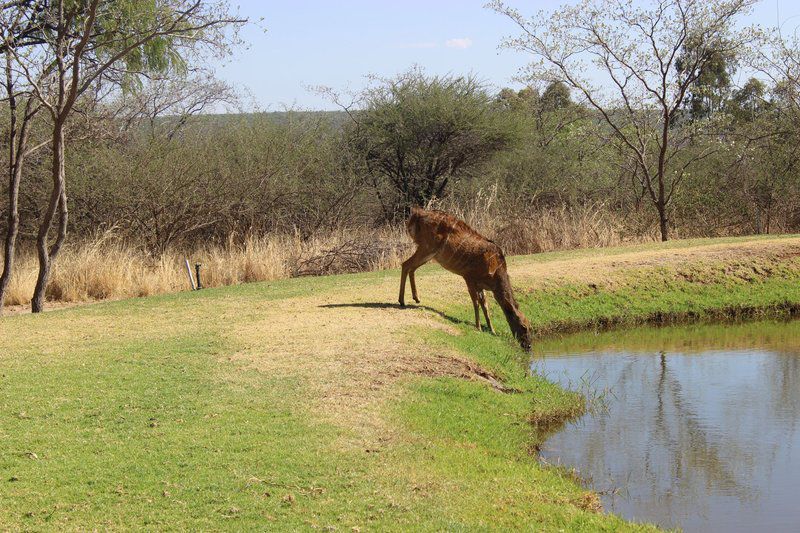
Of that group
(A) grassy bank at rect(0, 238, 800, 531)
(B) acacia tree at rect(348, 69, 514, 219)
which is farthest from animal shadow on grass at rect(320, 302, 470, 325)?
(B) acacia tree at rect(348, 69, 514, 219)

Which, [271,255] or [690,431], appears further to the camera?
[271,255]

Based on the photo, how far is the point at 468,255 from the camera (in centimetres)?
1311

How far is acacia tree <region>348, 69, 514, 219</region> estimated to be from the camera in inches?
1040

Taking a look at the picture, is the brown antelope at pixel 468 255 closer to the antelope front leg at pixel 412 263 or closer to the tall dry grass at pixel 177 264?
the antelope front leg at pixel 412 263

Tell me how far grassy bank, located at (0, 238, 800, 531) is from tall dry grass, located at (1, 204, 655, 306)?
3.37 m

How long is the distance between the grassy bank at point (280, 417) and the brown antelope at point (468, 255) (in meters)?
0.54

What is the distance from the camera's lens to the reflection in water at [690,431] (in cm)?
759

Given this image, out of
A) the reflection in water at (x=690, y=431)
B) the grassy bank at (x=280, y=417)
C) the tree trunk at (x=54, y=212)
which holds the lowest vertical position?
the reflection in water at (x=690, y=431)

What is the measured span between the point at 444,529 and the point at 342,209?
19963mm

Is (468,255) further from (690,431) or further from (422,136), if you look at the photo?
(422,136)

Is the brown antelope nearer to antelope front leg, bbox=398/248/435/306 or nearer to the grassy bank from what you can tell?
antelope front leg, bbox=398/248/435/306

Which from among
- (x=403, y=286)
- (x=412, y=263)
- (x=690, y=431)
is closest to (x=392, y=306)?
→ (x=403, y=286)

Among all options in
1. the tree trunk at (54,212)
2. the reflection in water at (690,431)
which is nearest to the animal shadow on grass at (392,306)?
the reflection in water at (690,431)

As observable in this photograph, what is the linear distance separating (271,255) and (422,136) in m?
8.81
